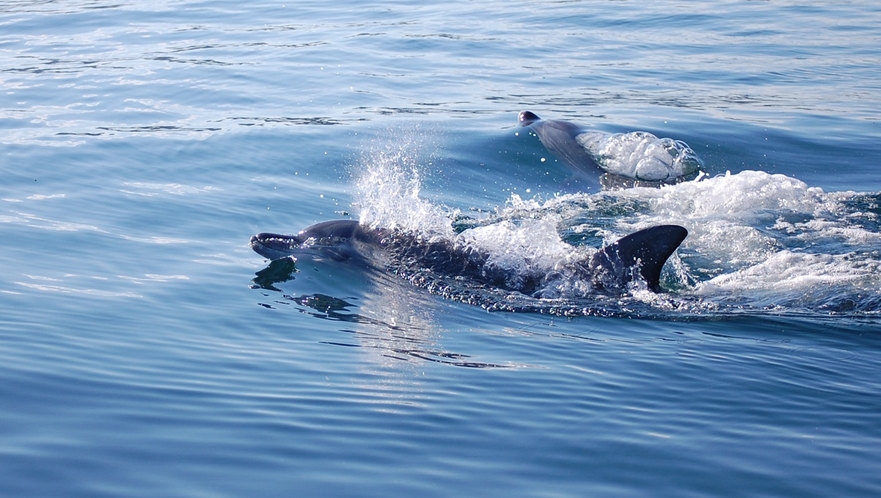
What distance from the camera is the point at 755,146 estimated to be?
53.4ft

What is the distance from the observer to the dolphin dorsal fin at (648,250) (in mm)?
8680

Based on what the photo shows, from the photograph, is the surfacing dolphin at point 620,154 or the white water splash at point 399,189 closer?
the white water splash at point 399,189

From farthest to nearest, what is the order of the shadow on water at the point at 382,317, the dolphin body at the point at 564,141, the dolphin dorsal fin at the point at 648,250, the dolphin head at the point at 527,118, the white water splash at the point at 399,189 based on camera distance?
the dolphin head at the point at 527,118 → the dolphin body at the point at 564,141 → the white water splash at the point at 399,189 → the dolphin dorsal fin at the point at 648,250 → the shadow on water at the point at 382,317

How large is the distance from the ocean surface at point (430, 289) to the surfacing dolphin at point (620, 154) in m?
0.55

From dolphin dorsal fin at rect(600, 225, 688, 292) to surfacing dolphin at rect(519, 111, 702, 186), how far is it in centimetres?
572

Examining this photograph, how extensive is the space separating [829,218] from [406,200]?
4.79 m

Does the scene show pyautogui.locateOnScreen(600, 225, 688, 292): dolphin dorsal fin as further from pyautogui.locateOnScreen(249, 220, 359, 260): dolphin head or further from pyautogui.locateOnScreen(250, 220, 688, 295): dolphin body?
pyautogui.locateOnScreen(249, 220, 359, 260): dolphin head

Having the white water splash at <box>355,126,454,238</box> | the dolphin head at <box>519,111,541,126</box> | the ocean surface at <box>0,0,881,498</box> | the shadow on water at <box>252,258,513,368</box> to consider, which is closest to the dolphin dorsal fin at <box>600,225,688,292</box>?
the ocean surface at <box>0,0,881,498</box>

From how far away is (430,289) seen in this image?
30.9ft

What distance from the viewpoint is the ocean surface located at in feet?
18.0

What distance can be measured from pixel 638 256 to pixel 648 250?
0.39 feet

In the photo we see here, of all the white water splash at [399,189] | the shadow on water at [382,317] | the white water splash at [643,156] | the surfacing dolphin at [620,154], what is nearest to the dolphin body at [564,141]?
the surfacing dolphin at [620,154]

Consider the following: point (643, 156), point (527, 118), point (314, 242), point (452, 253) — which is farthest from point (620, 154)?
point (314, 242)

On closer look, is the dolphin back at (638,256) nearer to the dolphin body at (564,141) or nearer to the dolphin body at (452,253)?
the dolphin body at (452,253)
